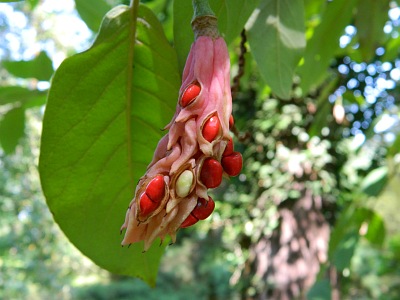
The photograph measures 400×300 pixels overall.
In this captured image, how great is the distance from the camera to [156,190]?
11.1 inches

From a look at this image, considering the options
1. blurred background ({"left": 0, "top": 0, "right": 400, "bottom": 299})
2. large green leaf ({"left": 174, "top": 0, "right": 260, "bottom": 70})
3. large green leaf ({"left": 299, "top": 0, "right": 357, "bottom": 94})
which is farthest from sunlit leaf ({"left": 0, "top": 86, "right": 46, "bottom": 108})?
large green leaf ({"left": 174, "top": 0, "right": 260, "bottom": 70})

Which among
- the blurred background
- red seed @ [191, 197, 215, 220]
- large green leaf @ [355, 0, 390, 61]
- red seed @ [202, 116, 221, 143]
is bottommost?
the blurred background

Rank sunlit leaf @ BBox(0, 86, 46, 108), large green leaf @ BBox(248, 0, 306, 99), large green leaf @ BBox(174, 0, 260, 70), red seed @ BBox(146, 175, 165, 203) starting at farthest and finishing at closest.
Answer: sunlit leaf @ BBox(0, 86, 46, 108)
large green leaf @ BBox(248, 0, 306, 99)
large green leaf @ BBox(174, 0, 260, 70)
red seed @ BBox(146, 175, 165, 203)

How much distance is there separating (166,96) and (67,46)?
893cm

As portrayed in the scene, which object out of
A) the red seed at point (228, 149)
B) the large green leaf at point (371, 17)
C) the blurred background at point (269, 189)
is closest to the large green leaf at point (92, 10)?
the blurred background at point (269, 189)

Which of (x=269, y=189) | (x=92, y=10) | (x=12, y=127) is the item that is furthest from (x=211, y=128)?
(x=269, y=189)

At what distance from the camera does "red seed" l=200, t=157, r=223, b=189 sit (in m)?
0.29

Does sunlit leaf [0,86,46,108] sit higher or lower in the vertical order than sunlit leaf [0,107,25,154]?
higher

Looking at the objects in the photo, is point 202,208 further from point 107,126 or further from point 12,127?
point 12,127

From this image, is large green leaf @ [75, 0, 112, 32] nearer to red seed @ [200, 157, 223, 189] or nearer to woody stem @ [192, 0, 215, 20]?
woody stem @ [192, 0, 215, 20]

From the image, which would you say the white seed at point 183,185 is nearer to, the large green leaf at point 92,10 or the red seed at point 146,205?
the red seed at point 146,205

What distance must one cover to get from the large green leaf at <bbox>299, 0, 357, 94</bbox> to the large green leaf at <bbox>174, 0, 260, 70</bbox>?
18.6 inches

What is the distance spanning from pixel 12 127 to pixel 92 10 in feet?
1.05

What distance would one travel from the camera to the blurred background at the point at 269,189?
1.17 metres
